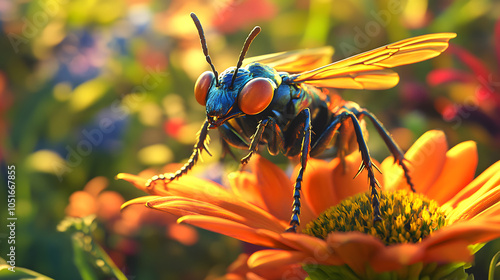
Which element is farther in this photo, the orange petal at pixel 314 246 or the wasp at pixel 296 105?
the wasp at pixel 296 105

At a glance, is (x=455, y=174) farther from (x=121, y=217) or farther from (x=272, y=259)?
(x=121, y=217)

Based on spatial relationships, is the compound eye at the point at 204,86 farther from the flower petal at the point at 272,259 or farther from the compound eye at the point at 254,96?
the flower petal at the point at 272,259

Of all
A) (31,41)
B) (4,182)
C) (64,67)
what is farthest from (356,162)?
(31,41)

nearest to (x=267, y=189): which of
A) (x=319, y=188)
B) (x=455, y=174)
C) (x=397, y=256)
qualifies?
(x=319, y=188)

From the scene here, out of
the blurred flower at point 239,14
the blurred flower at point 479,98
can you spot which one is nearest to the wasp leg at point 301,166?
the blurred flower at point 479,98

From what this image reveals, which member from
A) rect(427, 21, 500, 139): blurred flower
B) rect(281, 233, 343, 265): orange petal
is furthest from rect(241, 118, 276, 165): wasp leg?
rect(427, 21, 500, 139): blurred flower

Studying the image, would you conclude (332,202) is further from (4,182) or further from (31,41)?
(31,41)

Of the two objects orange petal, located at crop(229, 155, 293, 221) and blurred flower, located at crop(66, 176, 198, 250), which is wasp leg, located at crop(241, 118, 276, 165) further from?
blurred flower, located at crop(66, 176, 198, 250)
